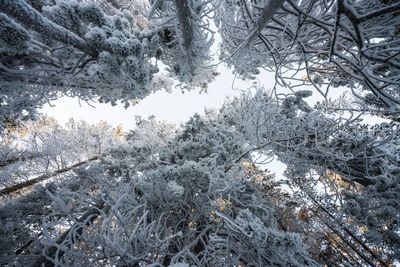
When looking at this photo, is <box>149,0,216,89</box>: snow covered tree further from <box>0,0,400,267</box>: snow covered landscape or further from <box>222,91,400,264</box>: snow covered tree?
<box>222,91,400,264</box>: snow covered tree

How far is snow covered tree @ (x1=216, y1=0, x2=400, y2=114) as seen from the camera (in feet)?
8.56

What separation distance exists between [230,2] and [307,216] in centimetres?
730

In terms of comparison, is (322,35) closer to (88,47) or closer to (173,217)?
(88,47)

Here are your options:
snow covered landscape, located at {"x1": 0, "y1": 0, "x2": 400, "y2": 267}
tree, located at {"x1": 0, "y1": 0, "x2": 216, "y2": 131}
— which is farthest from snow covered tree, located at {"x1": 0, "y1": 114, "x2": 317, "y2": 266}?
tree, located at {"x1": 0, "y1": 0, "x2": 216, "y2": 131}

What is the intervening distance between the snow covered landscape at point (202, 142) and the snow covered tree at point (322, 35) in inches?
1.4

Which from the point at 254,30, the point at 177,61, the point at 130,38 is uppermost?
the point at 177,61

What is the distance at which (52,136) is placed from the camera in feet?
32.4

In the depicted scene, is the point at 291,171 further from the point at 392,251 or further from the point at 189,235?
Result: the point at 189,235

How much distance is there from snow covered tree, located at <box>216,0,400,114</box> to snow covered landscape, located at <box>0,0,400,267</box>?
4 cm

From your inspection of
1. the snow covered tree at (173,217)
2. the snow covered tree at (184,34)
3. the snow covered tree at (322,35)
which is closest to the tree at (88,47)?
the snow covered tree at (184,34)

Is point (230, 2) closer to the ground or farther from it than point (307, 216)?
farther from it

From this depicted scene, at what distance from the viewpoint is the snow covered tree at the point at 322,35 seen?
261 cm

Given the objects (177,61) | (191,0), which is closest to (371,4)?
(191,0)

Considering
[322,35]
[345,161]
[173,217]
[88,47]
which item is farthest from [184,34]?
[345,161]
